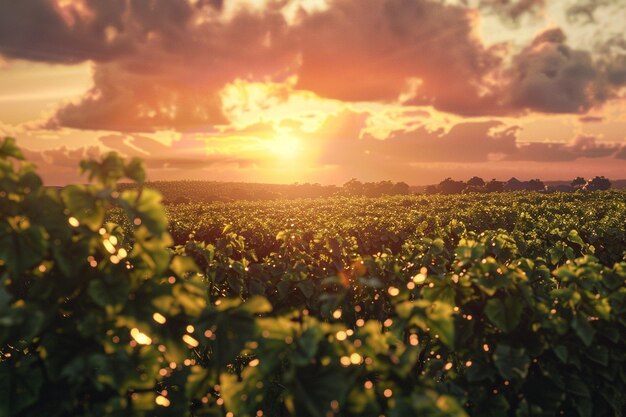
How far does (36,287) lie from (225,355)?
0.91 m

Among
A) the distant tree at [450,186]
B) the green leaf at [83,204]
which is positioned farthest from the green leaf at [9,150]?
the distant tree at [450,186]

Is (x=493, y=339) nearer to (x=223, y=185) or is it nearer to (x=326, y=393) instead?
(x=326, y=393)

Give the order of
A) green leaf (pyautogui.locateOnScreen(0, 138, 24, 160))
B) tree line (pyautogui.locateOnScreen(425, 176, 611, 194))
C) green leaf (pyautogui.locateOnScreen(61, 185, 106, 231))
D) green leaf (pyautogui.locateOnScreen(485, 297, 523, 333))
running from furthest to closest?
tree line (pyautogui.locateOnScreen(425, 176, 611, 194))
green leaf (pyautogui.locateOnScreen(485, 297, 523, 333))
green leaf (pyautogui.locateOnScreen(0, 138, 24, 160))
green leaf (pyautogui.locateOnScreen(61, 185, 106, 231))

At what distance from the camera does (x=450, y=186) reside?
80438 millimetres

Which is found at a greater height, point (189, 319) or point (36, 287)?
point (36, 287)

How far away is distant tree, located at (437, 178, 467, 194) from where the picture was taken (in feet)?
260

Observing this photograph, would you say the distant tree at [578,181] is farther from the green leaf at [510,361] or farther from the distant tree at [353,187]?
the green leaf at [510,361]

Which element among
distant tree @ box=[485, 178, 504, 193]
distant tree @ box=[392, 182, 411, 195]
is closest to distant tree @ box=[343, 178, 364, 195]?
distant tree @ box=[392, 182, 411, 195]

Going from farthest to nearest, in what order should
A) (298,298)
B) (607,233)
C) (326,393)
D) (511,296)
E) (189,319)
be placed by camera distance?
(607,233) < (298,298) < (511,296) < (189,319) < (326,393)

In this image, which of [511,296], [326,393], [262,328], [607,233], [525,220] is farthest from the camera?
[525,220]

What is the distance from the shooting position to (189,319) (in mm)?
2447

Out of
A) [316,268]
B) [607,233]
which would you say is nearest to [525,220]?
[607,233]

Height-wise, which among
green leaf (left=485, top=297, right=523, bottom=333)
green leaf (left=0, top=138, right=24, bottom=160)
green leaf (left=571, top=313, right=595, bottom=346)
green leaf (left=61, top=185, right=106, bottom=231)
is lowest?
green leaf (left=571, top=313, right=595, bottom=346)

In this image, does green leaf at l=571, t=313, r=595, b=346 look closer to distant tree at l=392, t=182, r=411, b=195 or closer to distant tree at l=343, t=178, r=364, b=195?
distant tree at l=392, t=182, r=411, b=195
